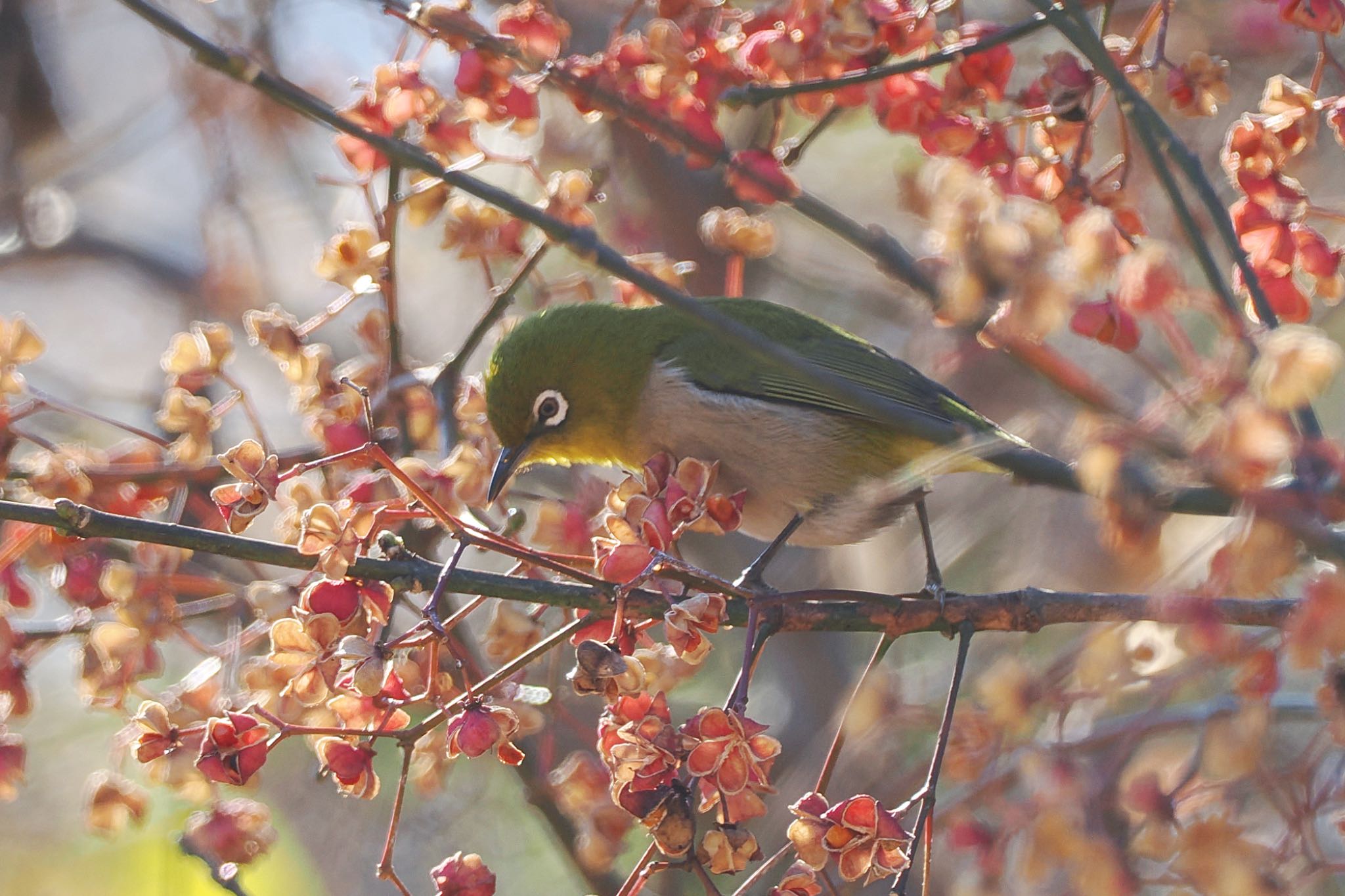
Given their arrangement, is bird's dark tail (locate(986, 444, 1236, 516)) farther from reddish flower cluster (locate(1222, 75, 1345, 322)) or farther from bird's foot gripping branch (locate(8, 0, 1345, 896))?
reddish flower cluster (locate(1222, 75, 1345, 322))

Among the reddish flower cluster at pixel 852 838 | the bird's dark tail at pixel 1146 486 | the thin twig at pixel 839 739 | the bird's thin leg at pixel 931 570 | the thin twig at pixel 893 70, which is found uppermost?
the thin twig at pixel 893 70

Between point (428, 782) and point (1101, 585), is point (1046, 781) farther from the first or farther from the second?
point (1101, 585)

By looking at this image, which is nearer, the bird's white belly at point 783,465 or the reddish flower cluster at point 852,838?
the reddish flower cluster at point 852,838

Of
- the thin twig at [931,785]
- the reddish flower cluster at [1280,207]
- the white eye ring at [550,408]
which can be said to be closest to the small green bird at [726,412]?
the white eye ring at [550,408]

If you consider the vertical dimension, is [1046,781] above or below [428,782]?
above

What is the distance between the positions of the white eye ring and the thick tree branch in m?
1.54

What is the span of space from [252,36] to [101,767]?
400 cm

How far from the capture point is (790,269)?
23.8 feet

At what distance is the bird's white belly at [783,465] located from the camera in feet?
13.5

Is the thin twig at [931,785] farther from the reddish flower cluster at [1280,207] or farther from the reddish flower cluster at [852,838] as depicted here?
the reddish flower cluster at [1280,207]

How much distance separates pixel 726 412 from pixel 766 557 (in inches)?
22.9

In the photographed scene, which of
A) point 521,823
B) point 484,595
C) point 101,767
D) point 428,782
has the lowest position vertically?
point 521,823

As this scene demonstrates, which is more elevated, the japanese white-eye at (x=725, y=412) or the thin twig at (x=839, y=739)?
the thin twig at (x=839, y=739)

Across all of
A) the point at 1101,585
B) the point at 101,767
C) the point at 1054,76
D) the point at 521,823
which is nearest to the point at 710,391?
the point at 1054,76
